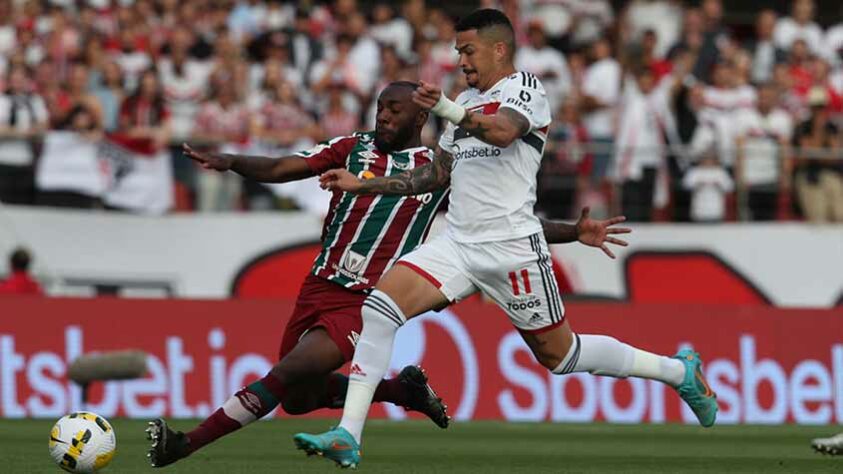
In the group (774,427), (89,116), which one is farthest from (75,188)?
(774,427)

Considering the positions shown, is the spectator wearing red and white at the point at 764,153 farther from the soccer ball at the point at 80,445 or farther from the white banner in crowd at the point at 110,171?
the soccer ball at the point at 80,445

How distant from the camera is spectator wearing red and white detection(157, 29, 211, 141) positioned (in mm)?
18969

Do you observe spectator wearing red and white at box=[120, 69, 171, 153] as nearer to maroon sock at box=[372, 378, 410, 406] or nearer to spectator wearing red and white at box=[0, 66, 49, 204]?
spectator wearing red and white at box=[0, 66, 49, 204]

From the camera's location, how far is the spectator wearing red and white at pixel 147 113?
59.2 ft

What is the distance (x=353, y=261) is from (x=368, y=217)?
28 centimetres

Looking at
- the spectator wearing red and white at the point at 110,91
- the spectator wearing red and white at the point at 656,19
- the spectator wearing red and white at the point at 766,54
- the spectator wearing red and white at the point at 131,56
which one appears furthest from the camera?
the spectator wearing red and white at the point at 656,19

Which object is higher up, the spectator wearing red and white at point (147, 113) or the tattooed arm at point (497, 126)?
the tattooed arm at point (497, 126)

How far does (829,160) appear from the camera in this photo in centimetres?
1902

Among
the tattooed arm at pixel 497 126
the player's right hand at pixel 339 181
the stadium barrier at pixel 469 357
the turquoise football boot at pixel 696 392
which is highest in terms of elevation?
the tattooed arm at pixel 497 126

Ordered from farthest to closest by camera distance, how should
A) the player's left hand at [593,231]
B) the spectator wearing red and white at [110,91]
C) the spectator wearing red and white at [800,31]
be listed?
1. the spectator wearing red and white at [800,31]
2. the spectator wearing red and white at [110,91]
3. the player's left hand at [593,231]

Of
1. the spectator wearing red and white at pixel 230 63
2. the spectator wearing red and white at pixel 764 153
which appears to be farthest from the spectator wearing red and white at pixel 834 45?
the spectator wearing red and white at pixel 230 63

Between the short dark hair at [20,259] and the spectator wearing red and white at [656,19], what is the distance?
8.39 metres

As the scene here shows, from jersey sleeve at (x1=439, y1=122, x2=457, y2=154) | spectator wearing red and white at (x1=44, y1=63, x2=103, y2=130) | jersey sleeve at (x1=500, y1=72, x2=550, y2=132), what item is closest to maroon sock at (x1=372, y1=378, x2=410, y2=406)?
jersey sleeve at (x1=439, y1=122, x2=457, y2=154)

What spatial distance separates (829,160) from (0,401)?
30.2 ft
